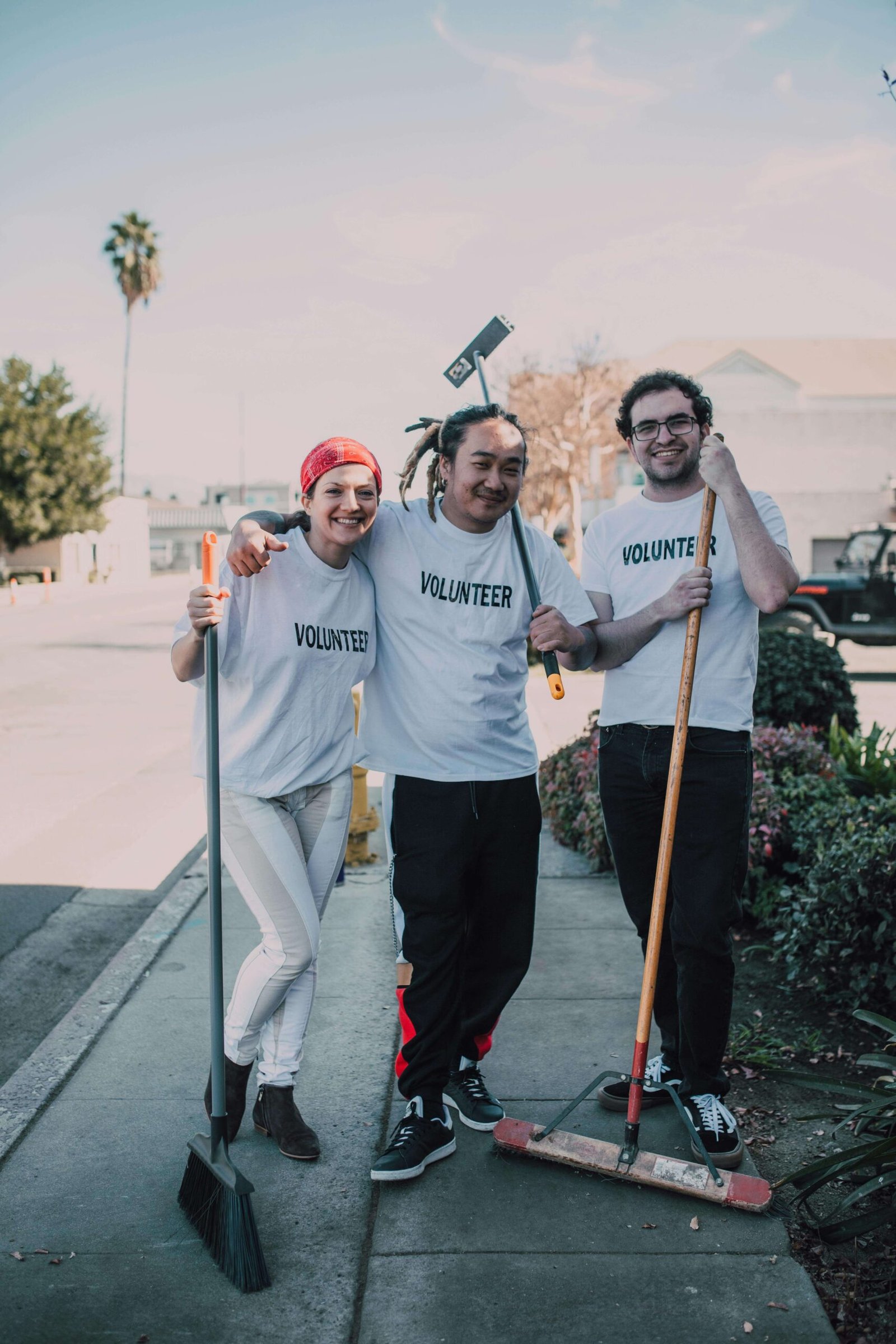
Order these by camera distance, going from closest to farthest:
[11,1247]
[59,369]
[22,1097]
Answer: [11,1247], [22,1097], [59,369]

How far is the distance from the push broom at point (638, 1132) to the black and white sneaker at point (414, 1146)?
6.0 inches

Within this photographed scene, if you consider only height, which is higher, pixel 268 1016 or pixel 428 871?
pixel 428 871

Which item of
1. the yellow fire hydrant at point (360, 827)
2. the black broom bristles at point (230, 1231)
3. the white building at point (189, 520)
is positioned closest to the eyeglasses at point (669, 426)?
the black broom bristles at point (230, 1231)

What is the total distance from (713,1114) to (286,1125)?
1174 mm

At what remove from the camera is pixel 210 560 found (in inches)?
115

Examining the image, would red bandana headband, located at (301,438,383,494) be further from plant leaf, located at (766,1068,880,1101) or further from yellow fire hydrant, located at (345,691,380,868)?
yellow fire hydrant, located at (345,691,380,868)

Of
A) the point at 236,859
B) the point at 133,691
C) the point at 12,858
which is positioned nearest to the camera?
the point at 236,859

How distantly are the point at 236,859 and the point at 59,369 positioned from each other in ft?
156

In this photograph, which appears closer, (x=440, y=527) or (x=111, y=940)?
(x=440, y=527)

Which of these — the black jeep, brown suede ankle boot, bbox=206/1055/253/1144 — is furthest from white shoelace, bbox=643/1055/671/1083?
the black jeep

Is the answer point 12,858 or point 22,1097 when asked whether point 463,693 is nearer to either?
point 22,1097

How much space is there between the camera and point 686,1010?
3.25m

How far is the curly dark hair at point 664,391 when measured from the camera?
10.8 ft

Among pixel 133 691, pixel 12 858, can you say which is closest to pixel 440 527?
pixel 12 858
